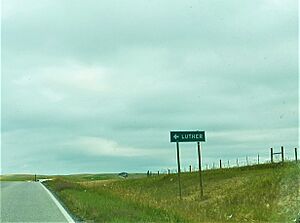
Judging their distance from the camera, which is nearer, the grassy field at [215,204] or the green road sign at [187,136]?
the grassy field at [215,204]

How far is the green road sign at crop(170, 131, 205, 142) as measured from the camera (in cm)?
2703

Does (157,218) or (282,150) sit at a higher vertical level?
(282,150)

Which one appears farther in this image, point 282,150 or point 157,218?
point 282,150

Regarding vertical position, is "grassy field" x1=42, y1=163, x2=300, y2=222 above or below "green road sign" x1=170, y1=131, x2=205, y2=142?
below

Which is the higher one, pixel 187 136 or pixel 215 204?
pixel 187 136

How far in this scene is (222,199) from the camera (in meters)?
28.5

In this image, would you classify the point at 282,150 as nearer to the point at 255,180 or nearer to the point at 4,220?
the point at 255,180

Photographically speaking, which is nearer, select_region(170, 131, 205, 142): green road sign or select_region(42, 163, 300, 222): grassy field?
select_region(42, 163, 300, 222): grassy field

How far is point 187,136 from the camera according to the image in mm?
27281

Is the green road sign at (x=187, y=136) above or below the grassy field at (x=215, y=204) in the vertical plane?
above

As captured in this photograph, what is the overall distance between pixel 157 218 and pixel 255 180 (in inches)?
636

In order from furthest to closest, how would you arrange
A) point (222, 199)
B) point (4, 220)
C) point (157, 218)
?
point (222, 199)
point (4, 220)
point (157, 218)

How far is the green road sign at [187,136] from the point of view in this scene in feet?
88.7

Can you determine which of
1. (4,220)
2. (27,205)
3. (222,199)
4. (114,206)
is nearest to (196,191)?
(222,199)
